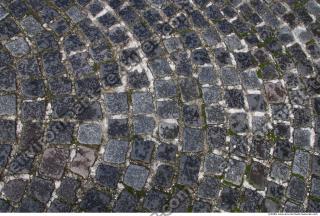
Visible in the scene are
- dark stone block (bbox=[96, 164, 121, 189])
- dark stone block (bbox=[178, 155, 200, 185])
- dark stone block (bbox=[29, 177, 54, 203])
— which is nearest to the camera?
dark stone block (bbox=[29, 177, 54, 203])

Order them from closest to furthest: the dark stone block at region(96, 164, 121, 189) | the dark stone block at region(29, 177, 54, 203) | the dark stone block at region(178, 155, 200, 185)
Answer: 1. the dark stone block at region(29, 177, 54, 203)
2. the dark stone block at region(96, 164, 121, 189)
3. the dark stone block at region(178, 155, 200, 185)

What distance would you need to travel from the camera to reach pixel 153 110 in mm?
4008

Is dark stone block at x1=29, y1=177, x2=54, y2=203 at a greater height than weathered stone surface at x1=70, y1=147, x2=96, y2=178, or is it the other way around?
weathered stone surface at x1=70, y1=147, x2=96, y2=178

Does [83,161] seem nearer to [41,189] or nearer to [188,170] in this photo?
[41,189]

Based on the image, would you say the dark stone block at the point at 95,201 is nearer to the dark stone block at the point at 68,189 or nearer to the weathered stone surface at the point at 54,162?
the dark stone block at the point at 68,189

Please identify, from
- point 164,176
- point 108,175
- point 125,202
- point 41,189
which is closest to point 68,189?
point 41,189

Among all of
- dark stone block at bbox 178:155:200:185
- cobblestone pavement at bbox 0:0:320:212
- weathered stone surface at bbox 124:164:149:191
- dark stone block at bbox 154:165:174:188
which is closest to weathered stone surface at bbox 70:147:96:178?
cobblestone pavement at bbox 0:0:320:212

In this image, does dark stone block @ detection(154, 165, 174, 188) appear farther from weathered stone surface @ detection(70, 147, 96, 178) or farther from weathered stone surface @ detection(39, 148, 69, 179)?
weathered stone surface @ detection(39, 148, 69, 179)

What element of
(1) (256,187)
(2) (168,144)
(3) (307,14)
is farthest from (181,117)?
(3) (307,14)

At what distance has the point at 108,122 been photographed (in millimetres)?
3902

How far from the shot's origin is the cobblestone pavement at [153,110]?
12.1 feet

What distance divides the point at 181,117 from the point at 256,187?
1058 mm

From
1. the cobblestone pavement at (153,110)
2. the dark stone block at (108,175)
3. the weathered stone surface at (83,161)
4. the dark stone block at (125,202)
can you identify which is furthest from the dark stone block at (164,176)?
the weathered stone surface at (83,161)

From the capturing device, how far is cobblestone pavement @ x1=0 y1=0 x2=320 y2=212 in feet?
12.1
